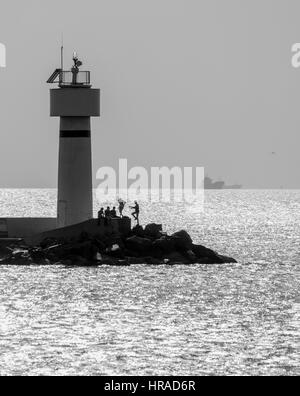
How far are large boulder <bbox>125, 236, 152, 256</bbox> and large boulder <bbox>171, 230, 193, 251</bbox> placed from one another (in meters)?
1.35

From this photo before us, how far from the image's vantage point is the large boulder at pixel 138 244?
7275cm

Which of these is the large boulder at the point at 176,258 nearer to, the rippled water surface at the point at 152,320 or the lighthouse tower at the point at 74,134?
the rippled water surface at the point at 152,320

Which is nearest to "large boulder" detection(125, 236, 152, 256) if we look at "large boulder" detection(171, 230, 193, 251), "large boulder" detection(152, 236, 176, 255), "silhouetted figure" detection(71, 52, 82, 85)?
"large boulder" detection(152, 236, 176, 255)

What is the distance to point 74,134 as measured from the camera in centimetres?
7131

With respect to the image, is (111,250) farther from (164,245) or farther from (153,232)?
(164,245)

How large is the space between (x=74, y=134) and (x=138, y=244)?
662 centimetres

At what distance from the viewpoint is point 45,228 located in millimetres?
75375

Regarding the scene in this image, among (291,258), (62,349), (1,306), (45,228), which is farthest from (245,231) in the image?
(62,349)

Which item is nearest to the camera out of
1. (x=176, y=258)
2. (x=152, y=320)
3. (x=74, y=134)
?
(x=152, y=320)

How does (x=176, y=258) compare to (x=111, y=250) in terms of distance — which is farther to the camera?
(x=176, y=258)

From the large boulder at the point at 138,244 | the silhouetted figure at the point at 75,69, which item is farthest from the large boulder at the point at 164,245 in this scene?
the silhouetted figure at the point at 75,69

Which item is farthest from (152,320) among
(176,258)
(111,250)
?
(176,258)
